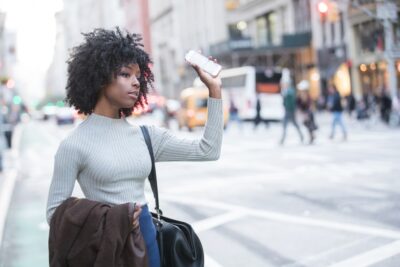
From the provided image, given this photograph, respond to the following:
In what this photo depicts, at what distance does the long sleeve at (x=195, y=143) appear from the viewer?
3186 millimetres

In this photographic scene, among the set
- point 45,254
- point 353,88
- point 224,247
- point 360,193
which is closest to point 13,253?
point 45,254

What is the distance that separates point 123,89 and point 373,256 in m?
4.18

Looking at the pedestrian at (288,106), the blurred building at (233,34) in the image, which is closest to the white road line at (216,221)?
the pedestrian at (288,106)

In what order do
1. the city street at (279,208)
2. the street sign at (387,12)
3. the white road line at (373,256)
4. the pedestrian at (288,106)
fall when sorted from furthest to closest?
the street sign at (387,12) → the pedestrian at (288,106) → the city street at (279,208) → the white road line at (373,256)

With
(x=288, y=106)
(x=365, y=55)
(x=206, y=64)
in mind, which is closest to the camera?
(x=206, y=64)

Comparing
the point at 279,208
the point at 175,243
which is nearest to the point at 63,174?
the point at 175,243

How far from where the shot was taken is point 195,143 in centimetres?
328

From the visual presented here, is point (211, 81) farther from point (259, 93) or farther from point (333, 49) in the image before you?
point (333, 49)

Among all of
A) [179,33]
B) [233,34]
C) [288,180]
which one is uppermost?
[179,33]

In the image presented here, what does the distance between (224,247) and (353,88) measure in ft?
117

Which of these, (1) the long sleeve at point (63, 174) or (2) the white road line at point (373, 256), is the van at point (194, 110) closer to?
(2) the white road line at point (373, 256)

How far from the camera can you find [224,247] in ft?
24.3

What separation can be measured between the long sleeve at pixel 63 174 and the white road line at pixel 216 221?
18.0ft

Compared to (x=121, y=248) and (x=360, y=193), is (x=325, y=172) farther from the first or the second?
(x=121, y=248)
